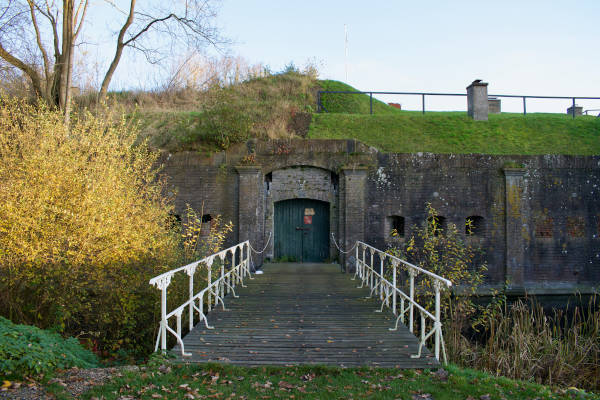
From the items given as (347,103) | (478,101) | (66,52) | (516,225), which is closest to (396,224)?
(516,225)

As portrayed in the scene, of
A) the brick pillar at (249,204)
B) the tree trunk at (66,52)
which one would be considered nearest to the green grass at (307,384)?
the brick pillar at (249,204)

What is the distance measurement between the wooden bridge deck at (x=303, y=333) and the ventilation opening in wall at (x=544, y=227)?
6736 mm

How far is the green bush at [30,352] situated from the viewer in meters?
4.93

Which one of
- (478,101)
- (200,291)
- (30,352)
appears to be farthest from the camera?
(478,101)

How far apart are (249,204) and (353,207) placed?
302cm

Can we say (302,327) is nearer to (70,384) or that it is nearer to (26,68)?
(70,384)

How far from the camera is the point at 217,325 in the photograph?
22.9 ft

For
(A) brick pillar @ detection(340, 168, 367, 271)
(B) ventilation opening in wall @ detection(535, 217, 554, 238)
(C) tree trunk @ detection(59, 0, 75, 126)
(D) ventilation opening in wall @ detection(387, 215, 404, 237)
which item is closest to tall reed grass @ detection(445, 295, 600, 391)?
(A) brick pillar @ detection(340, 168, 367, 271)

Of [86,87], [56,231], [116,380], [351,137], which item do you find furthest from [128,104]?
[116,380]

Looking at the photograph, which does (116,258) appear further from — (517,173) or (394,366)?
(517,173)

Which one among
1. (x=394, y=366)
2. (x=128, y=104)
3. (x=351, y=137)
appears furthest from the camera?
(x=128, y=104)

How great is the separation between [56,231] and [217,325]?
298 cm

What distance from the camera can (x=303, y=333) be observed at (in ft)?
21.7

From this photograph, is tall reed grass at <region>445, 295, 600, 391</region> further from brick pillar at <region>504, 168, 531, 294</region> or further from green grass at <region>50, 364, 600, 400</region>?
brick pillar at <region>504, 168, 531, 294</region>
